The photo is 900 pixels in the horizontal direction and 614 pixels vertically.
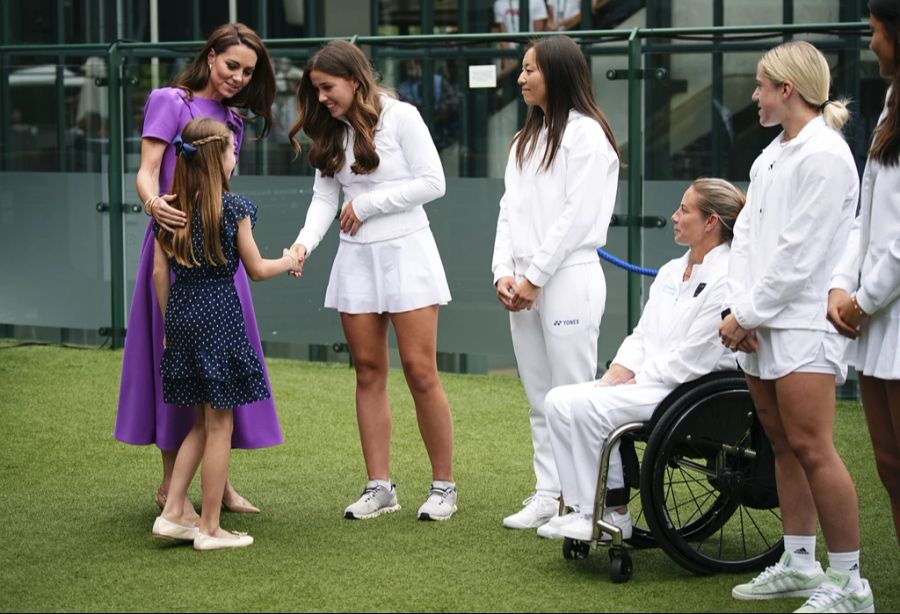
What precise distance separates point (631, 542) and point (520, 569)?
36 centimetres

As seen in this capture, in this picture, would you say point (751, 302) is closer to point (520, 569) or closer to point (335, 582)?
point (520, 569)

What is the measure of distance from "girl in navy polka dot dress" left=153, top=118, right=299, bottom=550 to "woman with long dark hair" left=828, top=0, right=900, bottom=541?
1.93m

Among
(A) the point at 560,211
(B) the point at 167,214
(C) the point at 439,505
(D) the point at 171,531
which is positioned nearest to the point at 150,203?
(B) the point at 167,214

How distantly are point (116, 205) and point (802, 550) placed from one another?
21.3ft

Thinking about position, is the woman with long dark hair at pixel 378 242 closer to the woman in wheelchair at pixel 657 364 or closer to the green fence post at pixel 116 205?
the woman in wheelchair at pixel 657 364

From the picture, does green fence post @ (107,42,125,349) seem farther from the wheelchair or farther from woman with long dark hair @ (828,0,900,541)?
woman with long dark hair @ (828,0,900,541)

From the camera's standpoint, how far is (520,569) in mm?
4590

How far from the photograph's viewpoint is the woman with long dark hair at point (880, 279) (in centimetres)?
377

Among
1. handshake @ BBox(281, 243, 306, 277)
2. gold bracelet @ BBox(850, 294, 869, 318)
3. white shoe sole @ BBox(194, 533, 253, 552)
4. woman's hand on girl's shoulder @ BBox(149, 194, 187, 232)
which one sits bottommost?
white shoe sole @ BBox(194, 533, 253, 552)

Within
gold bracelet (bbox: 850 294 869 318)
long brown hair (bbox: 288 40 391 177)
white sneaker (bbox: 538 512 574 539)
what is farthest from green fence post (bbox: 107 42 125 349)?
gold bracelet (bbox: 850 294 869 318)

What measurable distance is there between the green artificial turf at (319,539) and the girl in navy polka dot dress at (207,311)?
214mm

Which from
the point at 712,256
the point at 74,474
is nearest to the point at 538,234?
the point at 712,256

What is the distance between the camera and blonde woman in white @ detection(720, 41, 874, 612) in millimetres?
3900

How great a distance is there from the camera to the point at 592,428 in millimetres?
4473
